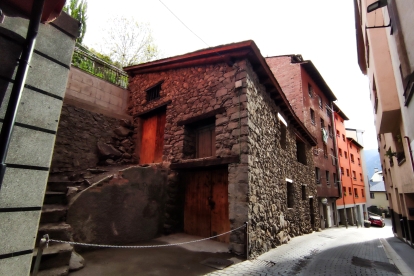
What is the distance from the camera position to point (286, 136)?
8797 millimetres

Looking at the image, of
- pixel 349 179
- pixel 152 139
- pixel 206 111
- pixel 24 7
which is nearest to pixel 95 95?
pixel 152 139

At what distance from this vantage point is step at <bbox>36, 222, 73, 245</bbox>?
11.4ft

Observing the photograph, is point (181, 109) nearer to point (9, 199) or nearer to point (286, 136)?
point (286, 136)

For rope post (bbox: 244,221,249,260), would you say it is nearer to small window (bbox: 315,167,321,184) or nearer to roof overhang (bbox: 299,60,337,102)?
small window (bbox: 315,167,321,184)

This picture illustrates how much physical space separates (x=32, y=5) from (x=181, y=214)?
19.1ft

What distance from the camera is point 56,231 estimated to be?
3.57m

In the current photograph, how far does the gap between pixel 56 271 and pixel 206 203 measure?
12.1ft

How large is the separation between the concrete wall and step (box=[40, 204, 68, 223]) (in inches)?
92.7

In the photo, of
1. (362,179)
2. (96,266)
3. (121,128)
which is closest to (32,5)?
(96,266)

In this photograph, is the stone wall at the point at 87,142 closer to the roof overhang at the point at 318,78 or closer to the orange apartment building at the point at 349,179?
the roof overhang at the point at 318,78

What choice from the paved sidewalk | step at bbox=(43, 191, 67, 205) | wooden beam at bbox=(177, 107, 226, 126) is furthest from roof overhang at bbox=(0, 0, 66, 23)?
wooden beam at bbox=(177, 107, 226, 126)

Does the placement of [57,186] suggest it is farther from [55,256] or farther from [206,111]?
[206,111]

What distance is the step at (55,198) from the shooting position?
14.3ft

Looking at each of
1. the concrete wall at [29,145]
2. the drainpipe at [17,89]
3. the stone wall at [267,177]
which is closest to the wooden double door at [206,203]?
the stone wall at [267,177]
